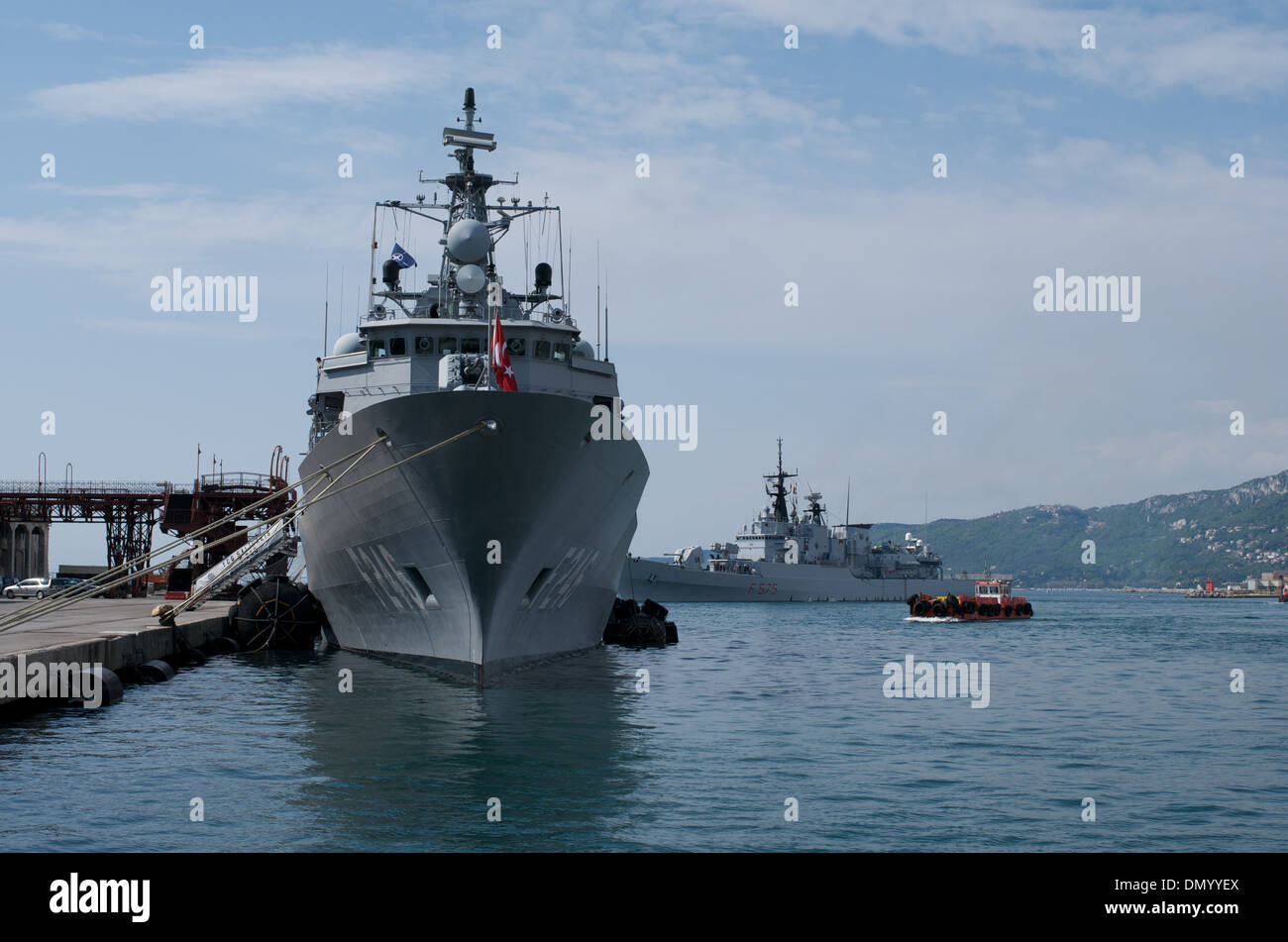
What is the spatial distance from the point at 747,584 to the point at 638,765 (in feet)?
→ 257

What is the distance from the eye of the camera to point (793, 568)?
94.7 metres

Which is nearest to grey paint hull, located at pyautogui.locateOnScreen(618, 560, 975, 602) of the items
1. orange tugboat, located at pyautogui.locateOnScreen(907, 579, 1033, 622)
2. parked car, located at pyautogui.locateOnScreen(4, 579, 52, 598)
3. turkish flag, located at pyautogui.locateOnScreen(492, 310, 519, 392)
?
orange tugboat, located at pyautogui.locateOnScreen(907, 579, 1033, 622)

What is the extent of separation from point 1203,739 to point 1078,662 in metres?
16.9

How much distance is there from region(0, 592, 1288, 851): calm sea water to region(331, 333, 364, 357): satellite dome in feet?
34.7

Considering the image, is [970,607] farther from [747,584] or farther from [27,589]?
[27,589]

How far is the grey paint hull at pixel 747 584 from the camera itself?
90850 mm

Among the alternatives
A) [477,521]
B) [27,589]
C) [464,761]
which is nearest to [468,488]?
[477,521]

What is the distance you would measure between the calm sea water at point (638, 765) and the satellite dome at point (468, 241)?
10404mm

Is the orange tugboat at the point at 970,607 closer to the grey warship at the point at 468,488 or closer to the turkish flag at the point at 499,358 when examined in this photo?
the grey warship at the point at 468,488

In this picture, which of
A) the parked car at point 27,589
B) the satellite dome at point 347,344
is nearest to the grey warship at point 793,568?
the parked car at point 27,589

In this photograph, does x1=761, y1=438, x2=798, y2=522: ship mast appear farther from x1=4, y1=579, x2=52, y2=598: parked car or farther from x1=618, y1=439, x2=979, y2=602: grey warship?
x1=4, y1=579, x2=52, y2=598: parked car

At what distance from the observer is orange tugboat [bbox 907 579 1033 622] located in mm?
68000
